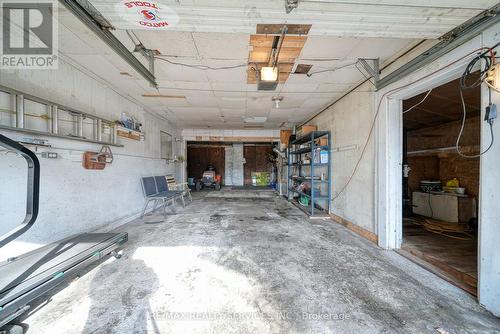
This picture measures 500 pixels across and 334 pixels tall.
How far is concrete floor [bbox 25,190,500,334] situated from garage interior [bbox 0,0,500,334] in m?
0.02

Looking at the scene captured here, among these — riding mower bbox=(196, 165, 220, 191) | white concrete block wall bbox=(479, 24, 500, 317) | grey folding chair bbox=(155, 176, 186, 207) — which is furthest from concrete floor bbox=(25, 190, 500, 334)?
riding mower bbox=(196, 165, 220, 191)

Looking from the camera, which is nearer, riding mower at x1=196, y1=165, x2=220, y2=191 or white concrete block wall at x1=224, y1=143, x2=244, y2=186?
riding mower at x1=196, y1=165, x2=220, y2=191

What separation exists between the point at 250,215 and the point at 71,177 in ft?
10.9

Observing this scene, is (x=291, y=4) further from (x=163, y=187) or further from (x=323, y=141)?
(x=163, y=187)

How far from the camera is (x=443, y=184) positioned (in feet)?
14.7

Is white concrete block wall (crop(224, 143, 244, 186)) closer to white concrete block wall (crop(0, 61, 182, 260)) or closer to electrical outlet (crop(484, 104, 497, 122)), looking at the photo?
white concrete block wall (crop(0, 61, 182, 260))

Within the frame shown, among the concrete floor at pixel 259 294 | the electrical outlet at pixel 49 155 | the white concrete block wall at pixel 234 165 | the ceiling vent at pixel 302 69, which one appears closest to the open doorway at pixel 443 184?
the concrete floor at pixel 259 294

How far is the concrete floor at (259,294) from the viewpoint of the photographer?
1.41m

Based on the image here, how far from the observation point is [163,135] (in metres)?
6.21

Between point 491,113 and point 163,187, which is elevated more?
point 491,113

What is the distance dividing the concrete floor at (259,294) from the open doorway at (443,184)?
1.47ft

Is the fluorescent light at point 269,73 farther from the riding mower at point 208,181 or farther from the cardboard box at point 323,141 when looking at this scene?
the riding mower at point 208,181

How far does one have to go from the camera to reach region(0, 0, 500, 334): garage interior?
1543 millimetres

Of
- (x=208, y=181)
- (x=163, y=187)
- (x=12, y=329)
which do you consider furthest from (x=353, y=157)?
(x=208, y=181)
